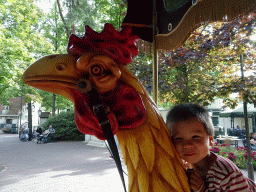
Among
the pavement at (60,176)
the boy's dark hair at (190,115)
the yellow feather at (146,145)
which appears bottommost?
the pavement at (60,176)

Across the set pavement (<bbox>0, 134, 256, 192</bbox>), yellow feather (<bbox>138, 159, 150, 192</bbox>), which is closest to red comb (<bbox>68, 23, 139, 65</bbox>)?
yellow feather (<bbox>138, 159, 150, 192</bbox>)

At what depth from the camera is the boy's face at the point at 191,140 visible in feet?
3.18

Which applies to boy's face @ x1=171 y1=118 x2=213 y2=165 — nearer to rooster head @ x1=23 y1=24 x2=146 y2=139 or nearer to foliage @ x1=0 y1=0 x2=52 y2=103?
rooster head @ x1=23 y1=24 x2=146 y2=139

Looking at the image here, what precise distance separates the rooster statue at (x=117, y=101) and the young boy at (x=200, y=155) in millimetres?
69

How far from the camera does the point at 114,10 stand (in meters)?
7.76

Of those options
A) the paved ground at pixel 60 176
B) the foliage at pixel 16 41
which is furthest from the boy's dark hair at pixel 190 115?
the foliage at pixel 16 41

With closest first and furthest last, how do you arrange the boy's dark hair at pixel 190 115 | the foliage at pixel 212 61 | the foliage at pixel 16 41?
the boy's dark hair at pixel 190 115, the foliage at pixel 212 61, the foliage at pixel 16 41

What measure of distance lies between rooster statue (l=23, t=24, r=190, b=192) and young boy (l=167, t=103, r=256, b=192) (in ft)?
0.23

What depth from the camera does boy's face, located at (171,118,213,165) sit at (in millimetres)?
968

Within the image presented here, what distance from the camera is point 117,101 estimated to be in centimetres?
93

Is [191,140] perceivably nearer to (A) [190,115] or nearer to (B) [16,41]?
(A) [190,115]

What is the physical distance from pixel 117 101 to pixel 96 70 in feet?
0.58

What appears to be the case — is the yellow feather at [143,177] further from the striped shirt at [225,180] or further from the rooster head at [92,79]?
the striped shirt at [225,180]

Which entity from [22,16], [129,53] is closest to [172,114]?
[129,53]
